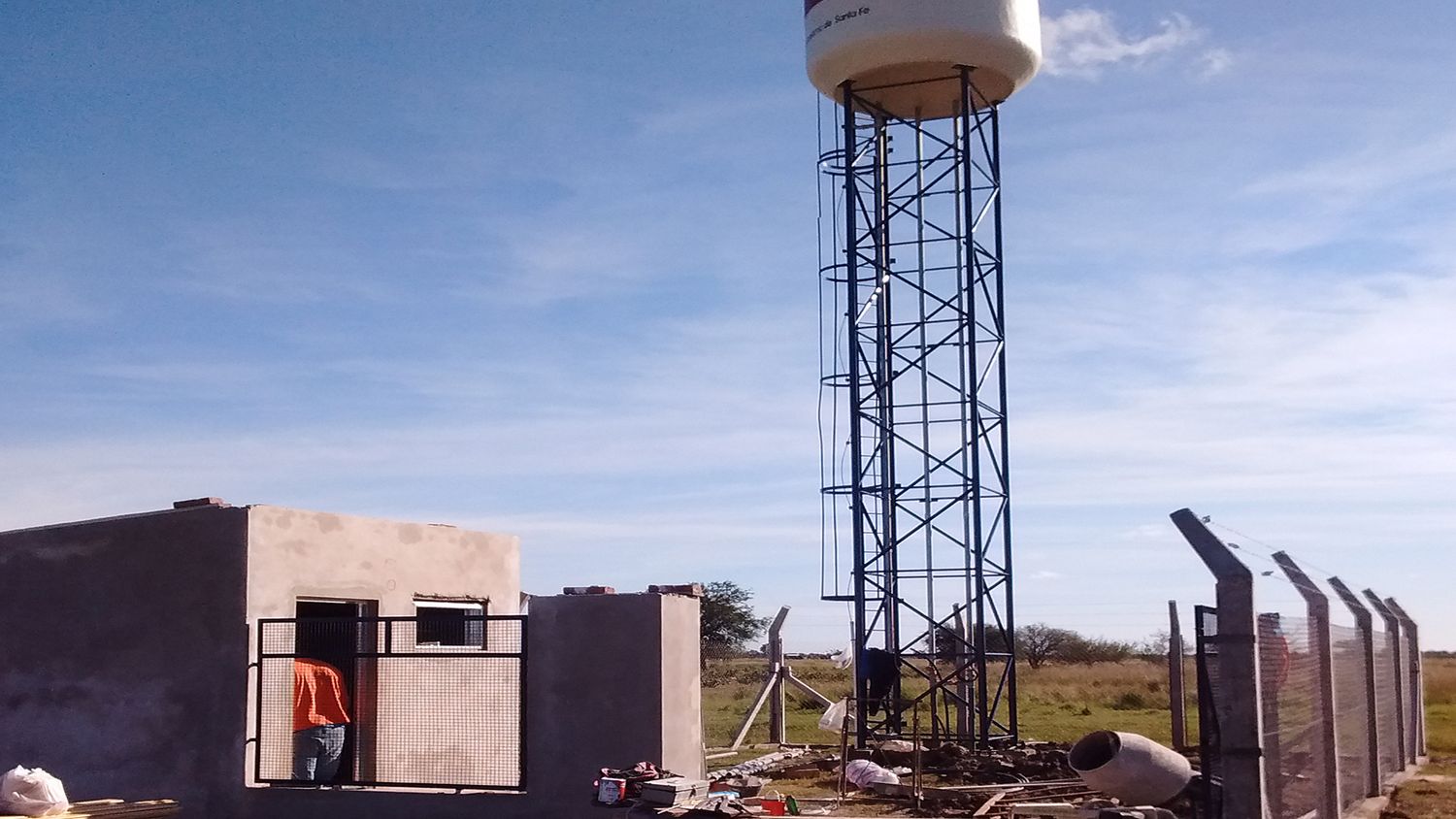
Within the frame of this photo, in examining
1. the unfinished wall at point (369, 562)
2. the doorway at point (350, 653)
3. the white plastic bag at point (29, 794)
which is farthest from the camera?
the unfinished wall at point (369, 562)

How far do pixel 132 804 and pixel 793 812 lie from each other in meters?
6.40

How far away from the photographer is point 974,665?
22766 millimetres

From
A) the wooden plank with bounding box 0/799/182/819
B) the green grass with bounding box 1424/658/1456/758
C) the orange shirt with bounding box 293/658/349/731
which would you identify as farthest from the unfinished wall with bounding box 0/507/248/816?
the green grass with bounding box 1424/658/1456/758

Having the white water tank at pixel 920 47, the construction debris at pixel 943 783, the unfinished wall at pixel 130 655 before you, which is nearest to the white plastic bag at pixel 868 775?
the construction debris at pixel 943 783

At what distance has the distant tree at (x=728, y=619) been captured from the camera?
66125 mm

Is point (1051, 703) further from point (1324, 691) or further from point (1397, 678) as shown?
point (1324, 691)

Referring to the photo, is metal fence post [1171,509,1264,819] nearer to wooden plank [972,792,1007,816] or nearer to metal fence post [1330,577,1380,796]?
wooden plank [972,792,1007,816]

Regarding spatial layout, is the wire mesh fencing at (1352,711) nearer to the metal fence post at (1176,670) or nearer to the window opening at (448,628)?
the metal fence post at (1176,670)

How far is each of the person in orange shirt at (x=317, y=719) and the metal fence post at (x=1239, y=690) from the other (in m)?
9.53

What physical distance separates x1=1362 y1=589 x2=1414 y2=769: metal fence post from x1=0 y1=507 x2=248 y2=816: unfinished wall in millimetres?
14626

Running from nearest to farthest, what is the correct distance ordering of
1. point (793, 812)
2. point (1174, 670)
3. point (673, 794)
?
point (673, 794) < point (793, 812) < point (1174, 670)

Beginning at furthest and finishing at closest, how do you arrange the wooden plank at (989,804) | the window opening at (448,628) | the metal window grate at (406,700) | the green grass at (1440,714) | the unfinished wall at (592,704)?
1. the green grass at (1440,714)
2. the window opening at (448,628)
3. the metal window grate at (406,700)
4. the wooden plank at (989,804)
5. the unfinished wall at (592,704)

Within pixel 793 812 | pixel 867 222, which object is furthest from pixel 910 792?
pixel 867 222

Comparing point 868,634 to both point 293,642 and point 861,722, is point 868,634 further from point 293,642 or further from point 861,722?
point 293,642
